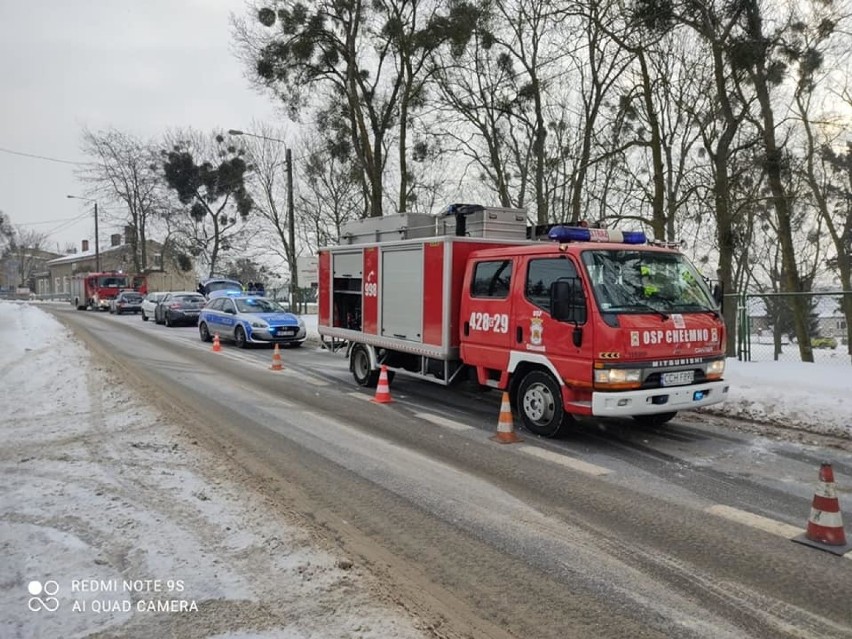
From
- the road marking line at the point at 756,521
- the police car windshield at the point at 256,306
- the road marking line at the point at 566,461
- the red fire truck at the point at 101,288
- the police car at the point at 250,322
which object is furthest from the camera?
the red fire truck at the point at 101,288

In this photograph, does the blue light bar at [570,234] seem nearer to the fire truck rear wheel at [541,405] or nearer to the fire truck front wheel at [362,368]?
the fire truck rear wheel at [541,405]

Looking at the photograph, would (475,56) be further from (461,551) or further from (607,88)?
(461,551)

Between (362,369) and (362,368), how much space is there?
0.02 m

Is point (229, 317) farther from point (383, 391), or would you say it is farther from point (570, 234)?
point (570, 234)

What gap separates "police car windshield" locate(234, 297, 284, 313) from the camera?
18.5 metres

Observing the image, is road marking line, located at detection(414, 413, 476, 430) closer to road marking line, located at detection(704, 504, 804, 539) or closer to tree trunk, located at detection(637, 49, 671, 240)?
road marking line, located at detection(704, 504, 804, 539)

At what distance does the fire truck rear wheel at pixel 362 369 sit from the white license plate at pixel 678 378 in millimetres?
5221

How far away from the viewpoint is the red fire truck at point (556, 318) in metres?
6.61

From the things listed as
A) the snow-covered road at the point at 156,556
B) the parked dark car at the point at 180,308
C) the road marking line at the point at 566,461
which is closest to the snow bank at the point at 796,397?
the road marking line at the point at 566,461

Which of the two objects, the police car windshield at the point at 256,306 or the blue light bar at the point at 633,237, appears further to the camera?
the police car windshield at the point at 256,306

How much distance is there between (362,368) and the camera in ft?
36.6

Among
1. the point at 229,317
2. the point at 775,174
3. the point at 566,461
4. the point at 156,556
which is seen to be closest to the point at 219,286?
the point at 229,317

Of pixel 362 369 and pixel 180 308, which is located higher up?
pixel 180 308

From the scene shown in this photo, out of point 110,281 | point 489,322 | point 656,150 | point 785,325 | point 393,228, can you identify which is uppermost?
point 656,150
